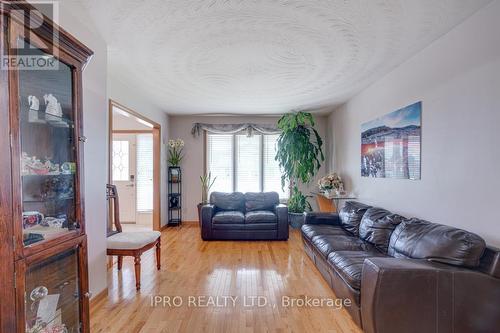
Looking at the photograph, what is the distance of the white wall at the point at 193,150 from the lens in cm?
602

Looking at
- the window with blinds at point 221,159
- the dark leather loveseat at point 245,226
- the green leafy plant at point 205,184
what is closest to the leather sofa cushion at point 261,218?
the dark leather loveseat at point 245,226

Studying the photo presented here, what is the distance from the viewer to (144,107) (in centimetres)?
448

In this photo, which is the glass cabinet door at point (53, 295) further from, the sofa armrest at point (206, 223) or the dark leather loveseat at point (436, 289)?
the sofa armrest at point (206, 223)

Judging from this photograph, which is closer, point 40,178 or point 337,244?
point 40,178

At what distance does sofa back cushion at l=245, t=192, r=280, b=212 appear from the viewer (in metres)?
5.07

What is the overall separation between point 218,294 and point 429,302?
71.9 inches

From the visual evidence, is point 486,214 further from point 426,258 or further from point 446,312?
point 446,312

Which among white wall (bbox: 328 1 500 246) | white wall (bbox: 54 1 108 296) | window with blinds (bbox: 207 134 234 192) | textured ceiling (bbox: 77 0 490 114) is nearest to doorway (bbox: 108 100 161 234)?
window with blinds (bbox: 207 134 234 192)

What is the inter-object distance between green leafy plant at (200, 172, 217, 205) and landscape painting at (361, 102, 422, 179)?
3.31m

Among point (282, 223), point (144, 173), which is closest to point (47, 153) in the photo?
point (282, 223)

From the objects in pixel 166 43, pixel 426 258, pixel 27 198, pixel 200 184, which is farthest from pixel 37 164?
pixel 200 184

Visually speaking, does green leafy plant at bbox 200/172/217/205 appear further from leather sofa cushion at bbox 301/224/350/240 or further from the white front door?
leather sofa cushion at bbox 301/224/350/240

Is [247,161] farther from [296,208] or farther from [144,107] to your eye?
[144,107]
